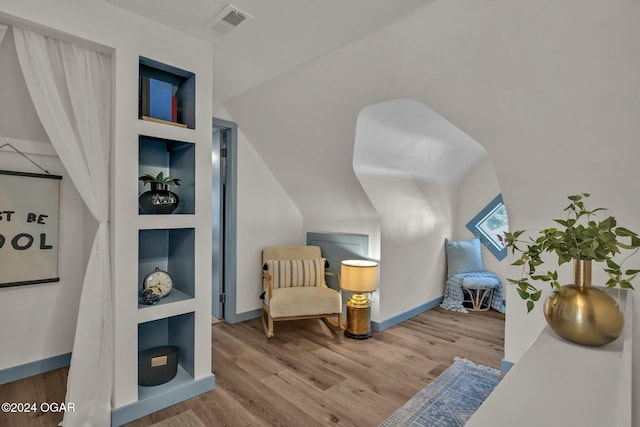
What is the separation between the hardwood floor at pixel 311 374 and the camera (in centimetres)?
210

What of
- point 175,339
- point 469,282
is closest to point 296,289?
point 175,339

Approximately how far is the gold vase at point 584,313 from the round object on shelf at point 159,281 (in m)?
2.24

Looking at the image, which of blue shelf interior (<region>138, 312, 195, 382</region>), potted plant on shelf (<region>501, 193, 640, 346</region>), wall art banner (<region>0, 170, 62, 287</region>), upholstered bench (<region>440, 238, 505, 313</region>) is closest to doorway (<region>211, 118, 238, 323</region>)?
blue shelf interior (<region>138, 312, 195, 382</region>)

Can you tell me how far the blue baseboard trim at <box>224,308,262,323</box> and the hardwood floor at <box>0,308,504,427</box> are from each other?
73mm

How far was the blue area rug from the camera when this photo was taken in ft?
6.81

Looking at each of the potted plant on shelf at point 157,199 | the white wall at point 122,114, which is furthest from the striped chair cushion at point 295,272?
the white wall at point 122,114

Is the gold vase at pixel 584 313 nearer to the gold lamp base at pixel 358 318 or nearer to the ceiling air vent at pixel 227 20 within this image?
the ceiling air vent at pixel 227 20

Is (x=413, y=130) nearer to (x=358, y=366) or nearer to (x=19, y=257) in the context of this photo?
(x=358, y=366)

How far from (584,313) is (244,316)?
11.4ft

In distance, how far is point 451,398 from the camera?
233cm

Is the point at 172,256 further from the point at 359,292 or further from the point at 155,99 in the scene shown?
the point at 359,292

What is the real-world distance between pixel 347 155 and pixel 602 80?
1880 mm

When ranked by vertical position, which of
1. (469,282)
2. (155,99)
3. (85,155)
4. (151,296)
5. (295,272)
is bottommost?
(469,282)

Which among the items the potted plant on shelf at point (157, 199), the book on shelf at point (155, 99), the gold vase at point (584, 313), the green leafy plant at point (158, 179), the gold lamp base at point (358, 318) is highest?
the book on shelf at point (155, 99)
